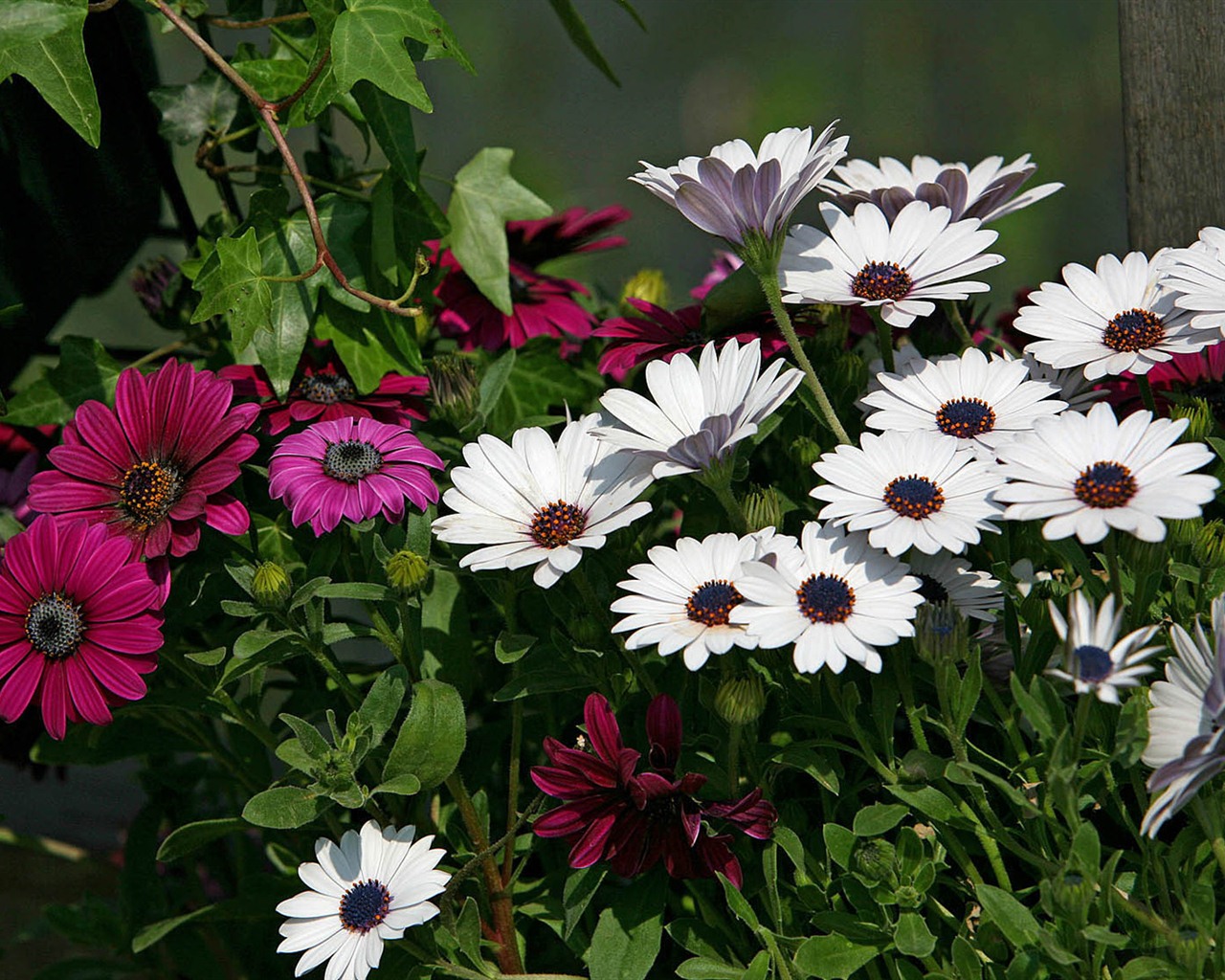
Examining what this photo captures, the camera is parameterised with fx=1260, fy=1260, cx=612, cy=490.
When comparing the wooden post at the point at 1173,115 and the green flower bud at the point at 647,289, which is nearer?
the wooden post at the point at 1173,115

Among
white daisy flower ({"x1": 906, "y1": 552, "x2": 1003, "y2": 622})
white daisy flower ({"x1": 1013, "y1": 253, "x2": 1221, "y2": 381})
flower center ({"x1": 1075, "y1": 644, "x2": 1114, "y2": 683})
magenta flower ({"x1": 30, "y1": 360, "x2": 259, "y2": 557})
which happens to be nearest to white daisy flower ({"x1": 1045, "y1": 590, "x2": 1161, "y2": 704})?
flower center ({"x1": 1075, "y1": 644, "x2": 1114, "y2": 683})

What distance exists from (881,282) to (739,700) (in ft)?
0.93

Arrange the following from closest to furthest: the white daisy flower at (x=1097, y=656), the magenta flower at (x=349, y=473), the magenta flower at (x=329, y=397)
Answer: the white daisy flower at (x=1097, y=656) < the magenta flower at (x=349, y=473) < the magenta flower at (x=329, y=397)

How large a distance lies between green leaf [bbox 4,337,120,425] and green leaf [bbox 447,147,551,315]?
0.93ft

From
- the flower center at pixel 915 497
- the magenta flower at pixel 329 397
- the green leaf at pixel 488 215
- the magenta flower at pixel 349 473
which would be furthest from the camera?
the green leaf at pixel 488 215

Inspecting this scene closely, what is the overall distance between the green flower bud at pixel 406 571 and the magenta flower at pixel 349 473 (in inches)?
1.6

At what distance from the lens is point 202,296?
83cm

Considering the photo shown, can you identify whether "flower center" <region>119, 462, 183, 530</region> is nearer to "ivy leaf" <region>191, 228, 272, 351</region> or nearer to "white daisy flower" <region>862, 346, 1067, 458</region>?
"ivy leaf" <region>191, 228, 272, 351</region>

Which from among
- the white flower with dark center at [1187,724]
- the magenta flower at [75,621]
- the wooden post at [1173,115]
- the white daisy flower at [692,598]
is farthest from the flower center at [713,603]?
the wooden post at [1173,115]

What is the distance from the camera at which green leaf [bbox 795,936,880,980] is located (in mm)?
643

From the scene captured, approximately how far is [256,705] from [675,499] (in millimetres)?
321

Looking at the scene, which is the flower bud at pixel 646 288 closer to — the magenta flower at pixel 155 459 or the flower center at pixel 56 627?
the magenta flower at pixel 155 459

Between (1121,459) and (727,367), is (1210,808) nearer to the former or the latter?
(1121,459)

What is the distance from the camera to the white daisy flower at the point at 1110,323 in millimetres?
725
